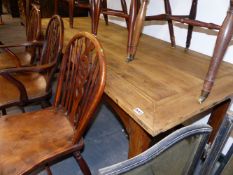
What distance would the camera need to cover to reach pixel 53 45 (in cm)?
138

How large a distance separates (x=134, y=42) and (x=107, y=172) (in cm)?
84

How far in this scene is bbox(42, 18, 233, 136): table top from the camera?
0.83m

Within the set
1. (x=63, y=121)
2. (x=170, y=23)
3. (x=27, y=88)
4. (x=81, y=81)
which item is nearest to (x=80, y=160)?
(x=63, y=121)

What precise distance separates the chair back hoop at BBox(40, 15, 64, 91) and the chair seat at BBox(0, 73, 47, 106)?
2.3 inches

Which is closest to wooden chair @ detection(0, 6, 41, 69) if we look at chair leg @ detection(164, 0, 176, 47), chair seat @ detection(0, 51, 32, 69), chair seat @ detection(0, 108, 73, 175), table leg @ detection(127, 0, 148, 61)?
chair seat @ detection(0, 51, 32, 69)

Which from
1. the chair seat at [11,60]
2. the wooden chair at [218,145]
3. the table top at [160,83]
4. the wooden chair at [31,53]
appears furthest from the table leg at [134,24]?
the chair seat at [11,60]

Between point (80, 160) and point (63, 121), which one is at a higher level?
point (63, 121)

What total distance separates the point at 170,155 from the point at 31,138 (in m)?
0.68

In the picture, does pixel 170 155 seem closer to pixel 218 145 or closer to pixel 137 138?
pixel 218 145

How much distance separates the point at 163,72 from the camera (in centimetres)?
117

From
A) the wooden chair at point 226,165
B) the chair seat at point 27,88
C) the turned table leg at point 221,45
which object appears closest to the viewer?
the wooden chair at point 226,165

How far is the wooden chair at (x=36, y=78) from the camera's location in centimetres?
123

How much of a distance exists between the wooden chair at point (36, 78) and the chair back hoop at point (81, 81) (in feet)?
0.58

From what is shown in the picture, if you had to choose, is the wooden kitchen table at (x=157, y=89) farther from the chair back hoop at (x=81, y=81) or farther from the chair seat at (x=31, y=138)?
the chair seat at (x=31, y=138)
